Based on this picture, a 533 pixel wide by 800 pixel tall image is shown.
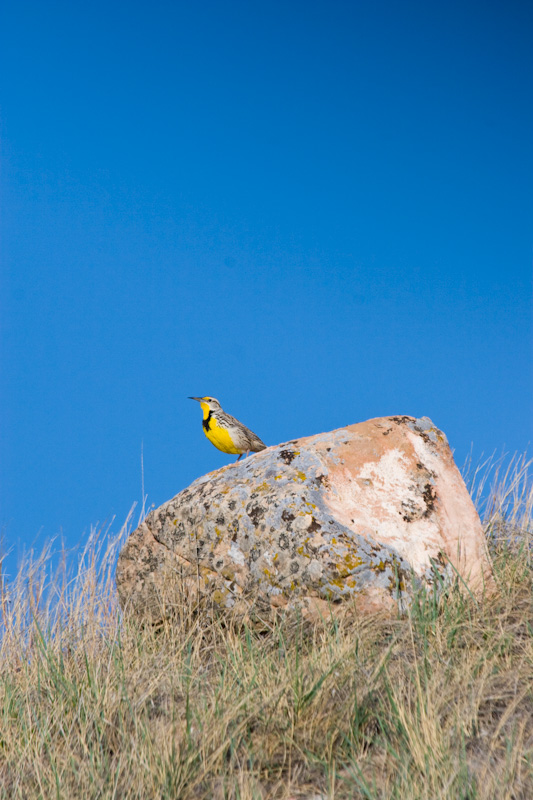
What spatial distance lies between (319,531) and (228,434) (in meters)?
3.96

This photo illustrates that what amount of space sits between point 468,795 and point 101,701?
73.6 inches

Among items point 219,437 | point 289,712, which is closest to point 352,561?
point 289,712

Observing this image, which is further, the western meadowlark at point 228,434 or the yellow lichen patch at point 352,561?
the western meadowlark at point 228,434

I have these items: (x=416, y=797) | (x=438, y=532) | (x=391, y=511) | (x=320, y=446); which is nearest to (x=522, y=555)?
(x=438, y=532)

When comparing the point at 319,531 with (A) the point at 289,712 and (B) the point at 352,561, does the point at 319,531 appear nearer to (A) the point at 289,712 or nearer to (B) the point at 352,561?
(B) the point at 352,561

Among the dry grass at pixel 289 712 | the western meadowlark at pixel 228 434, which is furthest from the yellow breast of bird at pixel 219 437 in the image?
the dry grass at pixel 289 712

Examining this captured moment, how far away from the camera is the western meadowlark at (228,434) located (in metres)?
8.35

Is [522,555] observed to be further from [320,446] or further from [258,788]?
[258,788]

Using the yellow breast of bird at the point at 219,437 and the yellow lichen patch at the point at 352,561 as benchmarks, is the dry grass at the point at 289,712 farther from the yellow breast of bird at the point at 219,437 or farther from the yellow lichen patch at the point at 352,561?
the yellow breast of bird at the point at 219,437

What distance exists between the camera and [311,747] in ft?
10.6

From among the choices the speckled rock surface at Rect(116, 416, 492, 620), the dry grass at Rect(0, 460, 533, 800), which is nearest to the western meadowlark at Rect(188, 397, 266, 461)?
the speckled rock surface at Rect(116, 416, 492, 620)

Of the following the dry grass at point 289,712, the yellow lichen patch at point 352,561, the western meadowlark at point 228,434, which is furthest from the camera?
the western meadowlark at point 228,434

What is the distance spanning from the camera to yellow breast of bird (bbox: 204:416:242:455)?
845 cm

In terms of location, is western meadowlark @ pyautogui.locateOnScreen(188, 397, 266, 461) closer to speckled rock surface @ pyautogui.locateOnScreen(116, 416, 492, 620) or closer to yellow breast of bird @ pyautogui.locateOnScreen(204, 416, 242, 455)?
yellow breast of bird @ pyautogui.locateOnScreen(204, 416, 242, 455)
